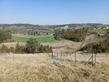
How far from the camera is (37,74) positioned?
792 inches

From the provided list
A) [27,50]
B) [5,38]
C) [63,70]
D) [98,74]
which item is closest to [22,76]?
[63,70]

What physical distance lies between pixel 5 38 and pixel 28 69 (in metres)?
69.7

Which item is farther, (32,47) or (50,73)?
(32,47)

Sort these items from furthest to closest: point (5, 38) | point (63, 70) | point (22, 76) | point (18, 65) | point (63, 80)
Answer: point (5, 38), point (18, 65), point (63, 70), point (22, 76), point (63, 80)

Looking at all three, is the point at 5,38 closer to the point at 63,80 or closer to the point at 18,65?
the point at 18,65

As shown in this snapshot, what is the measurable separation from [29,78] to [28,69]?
252 centimetres

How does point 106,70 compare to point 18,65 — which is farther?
point 18,65

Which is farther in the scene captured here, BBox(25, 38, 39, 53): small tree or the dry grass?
BBox(25, 38, 39, 53): small tree

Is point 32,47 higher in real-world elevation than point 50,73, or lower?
lower

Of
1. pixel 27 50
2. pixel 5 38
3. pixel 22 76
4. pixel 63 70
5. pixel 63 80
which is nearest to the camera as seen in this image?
pixel 63 80

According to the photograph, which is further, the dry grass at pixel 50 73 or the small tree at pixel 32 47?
the small tree at pixel 32 47

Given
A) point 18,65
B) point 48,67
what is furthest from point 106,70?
point 18,65

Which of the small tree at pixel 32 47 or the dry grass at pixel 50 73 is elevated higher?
the dry grass at pixel 50 73

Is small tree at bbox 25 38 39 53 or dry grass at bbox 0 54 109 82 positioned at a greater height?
dry grass at bbox 0 54 109 82
